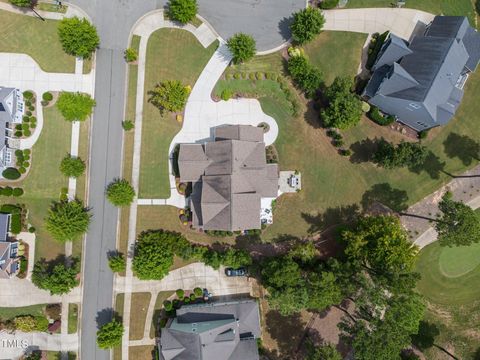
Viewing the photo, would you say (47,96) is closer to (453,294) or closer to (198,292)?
(198,292)

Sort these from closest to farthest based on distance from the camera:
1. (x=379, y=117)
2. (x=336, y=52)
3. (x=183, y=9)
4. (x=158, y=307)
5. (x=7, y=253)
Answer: (x=7, y=253), (x=183, y=9), (x=158, y=307), (x=379, y=117), (x=336, y=52)

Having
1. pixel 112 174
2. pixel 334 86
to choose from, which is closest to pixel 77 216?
pixel 112 174

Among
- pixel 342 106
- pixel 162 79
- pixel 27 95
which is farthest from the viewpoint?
pixel 162 79

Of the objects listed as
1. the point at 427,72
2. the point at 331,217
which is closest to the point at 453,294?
the point at 331,217

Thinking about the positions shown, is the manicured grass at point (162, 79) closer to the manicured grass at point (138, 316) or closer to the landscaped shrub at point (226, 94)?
the landscaped shrub at point (226, 94)

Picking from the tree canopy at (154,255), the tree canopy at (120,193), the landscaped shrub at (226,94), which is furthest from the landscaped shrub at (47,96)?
the landscaped shrub at (226,94)

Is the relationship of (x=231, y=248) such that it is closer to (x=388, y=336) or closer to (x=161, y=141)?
(x=161, y=141)
